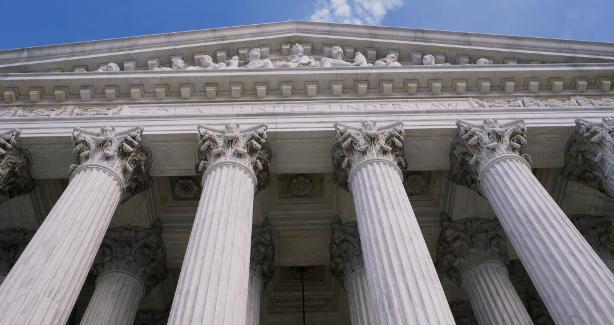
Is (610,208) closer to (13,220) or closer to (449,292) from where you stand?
(449,292)

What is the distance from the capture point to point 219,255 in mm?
10039

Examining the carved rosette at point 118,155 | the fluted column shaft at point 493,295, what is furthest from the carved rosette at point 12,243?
the fluted column shaft at point 493,295

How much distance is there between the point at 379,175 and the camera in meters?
12.4

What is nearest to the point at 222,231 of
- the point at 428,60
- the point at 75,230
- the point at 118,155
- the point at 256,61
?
the point at 75,230

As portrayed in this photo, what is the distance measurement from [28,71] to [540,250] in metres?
15.1

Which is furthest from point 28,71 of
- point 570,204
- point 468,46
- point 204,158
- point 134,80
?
point 570,204

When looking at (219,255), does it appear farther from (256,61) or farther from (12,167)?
(256,61)

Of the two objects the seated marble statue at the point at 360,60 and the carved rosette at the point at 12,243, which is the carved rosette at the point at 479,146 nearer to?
the seated marble statue at the point at 360,60

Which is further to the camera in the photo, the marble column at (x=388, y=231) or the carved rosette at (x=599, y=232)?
the carved rosette at (x=599, y=232)

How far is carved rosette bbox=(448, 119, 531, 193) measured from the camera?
44.1 feet

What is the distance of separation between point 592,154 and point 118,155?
471 inches

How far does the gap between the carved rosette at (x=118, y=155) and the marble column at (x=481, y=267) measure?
8781 mm

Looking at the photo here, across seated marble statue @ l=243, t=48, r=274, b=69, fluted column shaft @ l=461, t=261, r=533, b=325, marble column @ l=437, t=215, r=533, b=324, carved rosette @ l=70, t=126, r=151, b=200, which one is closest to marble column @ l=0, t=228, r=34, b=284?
carved rosette @ l=70, t=126, r=151, b=200

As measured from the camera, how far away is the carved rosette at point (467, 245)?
15.3m
